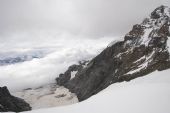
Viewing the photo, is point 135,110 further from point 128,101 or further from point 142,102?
point 128,101

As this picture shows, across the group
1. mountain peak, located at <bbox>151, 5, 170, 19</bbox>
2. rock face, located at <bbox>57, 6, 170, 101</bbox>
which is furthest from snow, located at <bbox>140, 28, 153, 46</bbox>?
mountain peak, located at <bbox>151, 5, 170, 19</bbox>

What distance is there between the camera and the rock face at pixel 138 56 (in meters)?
71.1

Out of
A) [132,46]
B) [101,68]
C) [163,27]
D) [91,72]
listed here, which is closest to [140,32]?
[132,46]

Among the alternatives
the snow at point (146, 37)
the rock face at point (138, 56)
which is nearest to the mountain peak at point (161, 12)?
the rock face at point (138, 56)

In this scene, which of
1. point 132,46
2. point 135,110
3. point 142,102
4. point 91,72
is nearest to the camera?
point 135,110

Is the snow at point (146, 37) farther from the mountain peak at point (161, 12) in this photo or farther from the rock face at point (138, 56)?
the mountain peak at point (161, 12)

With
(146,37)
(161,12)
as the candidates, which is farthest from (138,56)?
(161,12)

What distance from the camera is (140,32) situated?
107 meters

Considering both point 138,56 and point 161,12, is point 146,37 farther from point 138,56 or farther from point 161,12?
point 161,12

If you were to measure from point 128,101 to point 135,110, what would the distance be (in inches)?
150

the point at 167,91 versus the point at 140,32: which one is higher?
the point at 140,32

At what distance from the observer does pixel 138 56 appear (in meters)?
89.7

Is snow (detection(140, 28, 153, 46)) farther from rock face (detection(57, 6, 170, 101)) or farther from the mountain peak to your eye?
the mountain peak

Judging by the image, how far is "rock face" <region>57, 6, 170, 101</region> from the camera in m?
71.1
